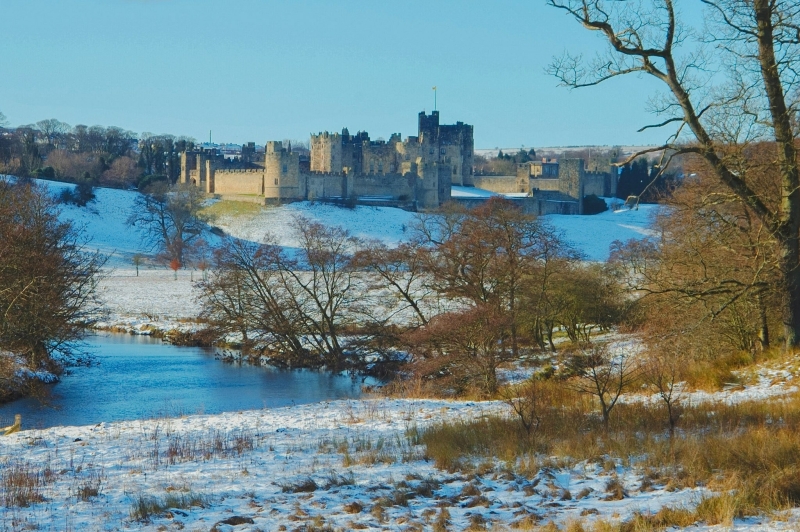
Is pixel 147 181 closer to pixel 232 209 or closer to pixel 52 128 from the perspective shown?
pixel 232 209

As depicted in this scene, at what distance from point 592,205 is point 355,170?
853 inches

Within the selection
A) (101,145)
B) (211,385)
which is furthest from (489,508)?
(101,145)

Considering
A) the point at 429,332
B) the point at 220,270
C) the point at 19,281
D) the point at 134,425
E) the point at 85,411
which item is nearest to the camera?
the point at 134,425

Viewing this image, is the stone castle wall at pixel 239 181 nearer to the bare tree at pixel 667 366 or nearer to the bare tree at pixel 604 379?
the bare tree at pixel 604 379

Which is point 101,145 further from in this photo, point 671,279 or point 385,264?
point 671,279

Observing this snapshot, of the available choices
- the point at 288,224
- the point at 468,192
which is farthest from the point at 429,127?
the point at 288,224

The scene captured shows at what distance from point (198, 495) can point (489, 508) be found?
2.26 metres

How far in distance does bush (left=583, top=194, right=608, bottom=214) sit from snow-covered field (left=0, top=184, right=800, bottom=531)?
226ft

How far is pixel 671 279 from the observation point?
13.7 m

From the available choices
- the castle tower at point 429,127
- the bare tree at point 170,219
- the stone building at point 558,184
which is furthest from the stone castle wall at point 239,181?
the stone building at point 558,184

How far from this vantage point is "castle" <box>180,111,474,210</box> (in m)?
70.2

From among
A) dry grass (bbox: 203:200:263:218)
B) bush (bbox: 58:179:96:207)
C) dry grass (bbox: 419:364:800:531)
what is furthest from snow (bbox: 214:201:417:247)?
dry grass (bbox: 419:364:800:531)

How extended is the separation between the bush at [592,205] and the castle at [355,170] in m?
12.5

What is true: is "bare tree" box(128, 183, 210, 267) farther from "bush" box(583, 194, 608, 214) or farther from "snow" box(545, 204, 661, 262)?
"bush" box(583, 194, 608, 214)
